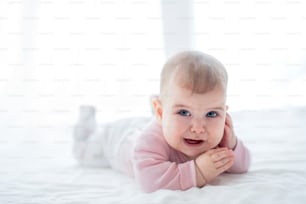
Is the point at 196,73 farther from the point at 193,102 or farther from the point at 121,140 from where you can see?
the point at 121,140

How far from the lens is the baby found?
87 cm

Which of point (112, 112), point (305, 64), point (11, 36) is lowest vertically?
point (112, 112)

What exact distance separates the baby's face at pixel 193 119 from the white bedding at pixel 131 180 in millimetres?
88

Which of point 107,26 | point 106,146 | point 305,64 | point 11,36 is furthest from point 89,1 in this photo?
point 305,64

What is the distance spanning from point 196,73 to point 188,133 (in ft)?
0.39

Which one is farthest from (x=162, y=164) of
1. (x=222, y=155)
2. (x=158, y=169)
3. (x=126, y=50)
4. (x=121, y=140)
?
(x=126, y=50)

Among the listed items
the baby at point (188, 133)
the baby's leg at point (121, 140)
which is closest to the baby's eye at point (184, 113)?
the baby at point (188, 133)

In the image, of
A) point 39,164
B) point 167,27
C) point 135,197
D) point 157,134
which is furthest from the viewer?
point 167,27

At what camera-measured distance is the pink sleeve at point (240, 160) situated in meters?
0.99

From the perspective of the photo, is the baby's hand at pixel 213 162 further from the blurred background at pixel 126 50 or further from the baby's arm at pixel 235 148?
the blurred background at pixel 126 50

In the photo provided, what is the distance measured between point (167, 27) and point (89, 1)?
22 cm

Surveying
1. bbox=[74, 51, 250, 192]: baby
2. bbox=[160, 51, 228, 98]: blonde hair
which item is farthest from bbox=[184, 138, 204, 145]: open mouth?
bbox=[160, 51, 228, 98]: blonde hair

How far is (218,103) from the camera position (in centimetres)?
89

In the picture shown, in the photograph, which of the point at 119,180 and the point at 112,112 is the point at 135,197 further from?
the point at 112,112
